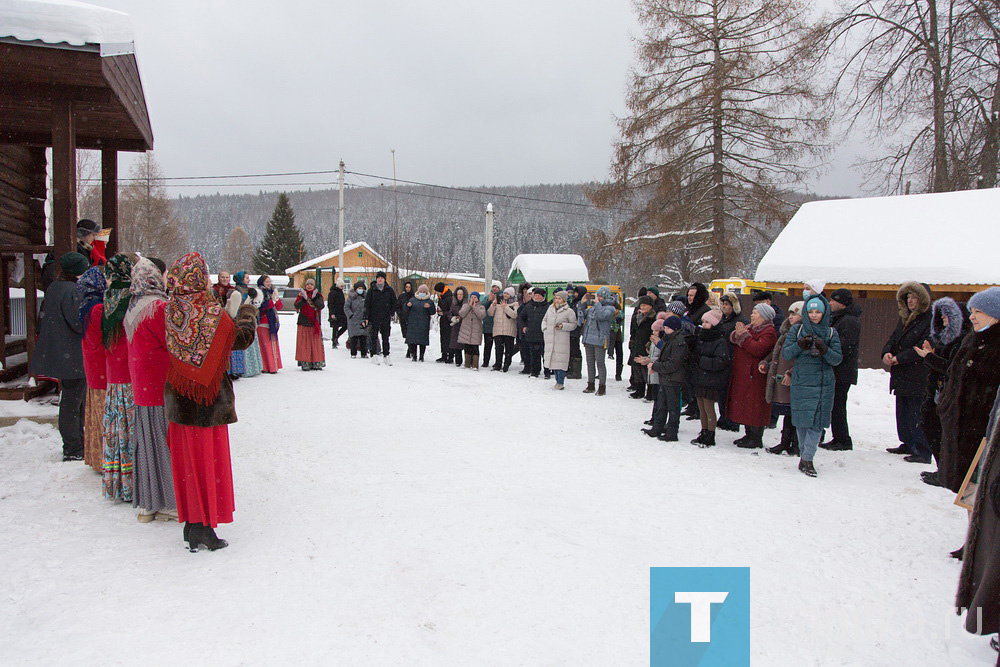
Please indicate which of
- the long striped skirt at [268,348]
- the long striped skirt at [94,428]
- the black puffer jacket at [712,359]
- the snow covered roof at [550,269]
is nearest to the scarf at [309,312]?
the long striped skirt at [268,348]

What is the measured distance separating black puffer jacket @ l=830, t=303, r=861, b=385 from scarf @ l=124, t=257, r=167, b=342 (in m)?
6.16

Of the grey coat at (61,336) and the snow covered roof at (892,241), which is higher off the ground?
the snow covered roof at (892,241)

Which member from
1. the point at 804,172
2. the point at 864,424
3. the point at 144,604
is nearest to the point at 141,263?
the point at 144,604

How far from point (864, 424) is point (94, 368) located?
8909 mm

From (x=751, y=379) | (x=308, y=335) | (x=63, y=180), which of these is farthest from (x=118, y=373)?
(x=308, y=335)

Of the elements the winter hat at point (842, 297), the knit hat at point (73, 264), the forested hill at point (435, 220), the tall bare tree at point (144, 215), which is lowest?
the winter hat at point (842, 297)

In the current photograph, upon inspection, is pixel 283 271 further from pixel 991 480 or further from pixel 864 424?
pixel 991 480

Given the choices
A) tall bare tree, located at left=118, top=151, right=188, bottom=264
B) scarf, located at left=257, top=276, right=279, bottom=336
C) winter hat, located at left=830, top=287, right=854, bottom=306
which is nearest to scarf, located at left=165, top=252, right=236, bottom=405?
winter hat, located at left=830, top=287, right=854, bottom=306

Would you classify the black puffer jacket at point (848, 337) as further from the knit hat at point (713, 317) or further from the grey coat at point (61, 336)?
the grey coat at point (61, 336)

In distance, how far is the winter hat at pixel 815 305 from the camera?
5789 mm

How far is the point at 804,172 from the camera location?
21.1m

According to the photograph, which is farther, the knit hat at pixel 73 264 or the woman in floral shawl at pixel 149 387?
the knit hat at pixel 73 264

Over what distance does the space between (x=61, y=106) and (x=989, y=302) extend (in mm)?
8169

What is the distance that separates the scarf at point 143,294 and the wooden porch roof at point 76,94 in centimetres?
296
